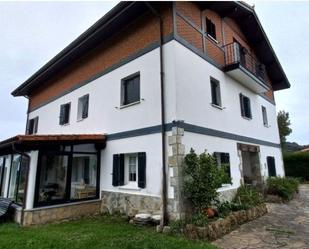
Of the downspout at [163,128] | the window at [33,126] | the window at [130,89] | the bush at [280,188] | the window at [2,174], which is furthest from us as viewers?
the window at [33,126]

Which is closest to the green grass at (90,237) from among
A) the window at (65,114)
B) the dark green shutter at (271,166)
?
the window at (65,114)

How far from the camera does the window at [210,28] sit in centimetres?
1018

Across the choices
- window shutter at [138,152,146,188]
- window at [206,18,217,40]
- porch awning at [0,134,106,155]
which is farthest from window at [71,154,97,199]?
window at [206,18,217,40]

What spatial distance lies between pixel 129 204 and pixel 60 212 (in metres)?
2.47

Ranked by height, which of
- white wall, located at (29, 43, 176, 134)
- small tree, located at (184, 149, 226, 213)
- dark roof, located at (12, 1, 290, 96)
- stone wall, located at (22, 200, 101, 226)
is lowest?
stone wall, located at (22, 200, 101, 226)

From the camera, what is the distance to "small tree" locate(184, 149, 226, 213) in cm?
675

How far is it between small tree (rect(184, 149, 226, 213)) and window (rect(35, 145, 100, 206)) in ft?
14.5

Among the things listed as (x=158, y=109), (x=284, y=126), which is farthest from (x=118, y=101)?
(x=284, y=126)

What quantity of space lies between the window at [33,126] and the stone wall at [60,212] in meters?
9.47

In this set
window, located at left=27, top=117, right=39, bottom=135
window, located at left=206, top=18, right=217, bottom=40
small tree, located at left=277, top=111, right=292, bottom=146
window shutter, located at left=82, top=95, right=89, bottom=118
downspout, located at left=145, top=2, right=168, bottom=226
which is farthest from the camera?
small tree, located at left=277, top=111, right=292, bottom=146

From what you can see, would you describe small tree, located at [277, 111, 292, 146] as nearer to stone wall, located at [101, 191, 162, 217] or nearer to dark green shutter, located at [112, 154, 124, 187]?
dark green shutter, located at [112, 154, 124, 187]

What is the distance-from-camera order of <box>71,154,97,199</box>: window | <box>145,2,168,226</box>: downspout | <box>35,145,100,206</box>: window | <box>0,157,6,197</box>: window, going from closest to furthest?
<box>145,2,168,226</box>: downspout, <box>35,145,100,206</box>: window, <box>71,154,97,199</box>: window, <box>0,157,6,197</box>: window

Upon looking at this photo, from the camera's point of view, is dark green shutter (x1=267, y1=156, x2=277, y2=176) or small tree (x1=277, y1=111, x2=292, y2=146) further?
small tree (x1=277, y1=111, x2=292, y2=146)

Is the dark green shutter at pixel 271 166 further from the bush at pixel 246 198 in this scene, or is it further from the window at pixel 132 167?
the window at pixel 132 167
